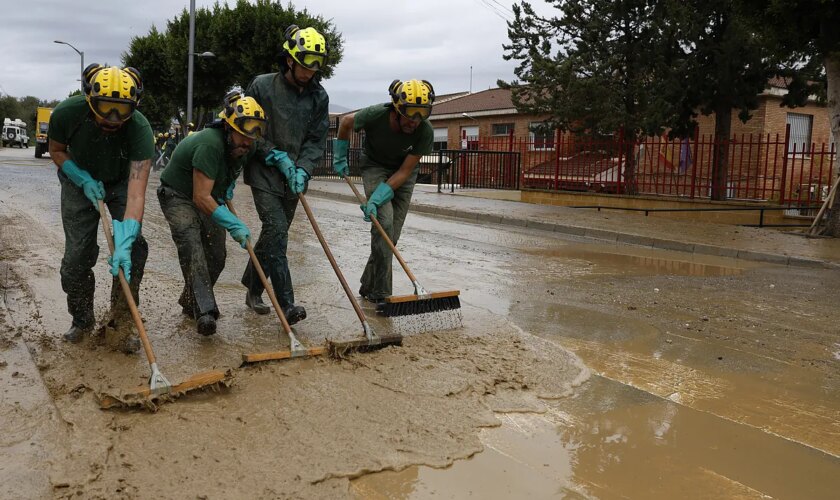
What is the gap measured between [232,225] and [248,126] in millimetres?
622

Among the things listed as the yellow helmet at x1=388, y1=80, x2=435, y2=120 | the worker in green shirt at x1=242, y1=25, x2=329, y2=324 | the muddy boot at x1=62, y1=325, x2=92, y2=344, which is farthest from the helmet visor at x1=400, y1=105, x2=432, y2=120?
the muddy boot at x1=62, y1=325, x2=92, y2=344

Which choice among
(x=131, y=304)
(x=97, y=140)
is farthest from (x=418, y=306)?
(x=97, y=140)

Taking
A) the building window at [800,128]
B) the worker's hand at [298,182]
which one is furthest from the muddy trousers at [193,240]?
the building window at [800,128]

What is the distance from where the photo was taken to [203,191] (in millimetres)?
4449

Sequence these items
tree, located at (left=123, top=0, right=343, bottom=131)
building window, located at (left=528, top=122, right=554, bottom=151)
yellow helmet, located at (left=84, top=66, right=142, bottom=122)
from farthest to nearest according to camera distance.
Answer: tree, located at (left=123, top=0, right=343, bottom=131) < building window, located at (left=528, top=122, right=554, bottom=151) < yellow helmet, located at (left=84, top=66, right=142, bottom=122)

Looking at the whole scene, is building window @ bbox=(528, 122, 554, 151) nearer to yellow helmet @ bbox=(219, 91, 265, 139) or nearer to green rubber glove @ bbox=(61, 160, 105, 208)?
yellow helmet @ bbox=(219, 91, 265, 139)

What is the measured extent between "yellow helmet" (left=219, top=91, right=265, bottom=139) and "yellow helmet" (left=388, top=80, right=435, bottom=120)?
110 cm

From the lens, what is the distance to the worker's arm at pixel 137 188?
13.6 feet

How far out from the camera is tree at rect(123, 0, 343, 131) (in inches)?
1055

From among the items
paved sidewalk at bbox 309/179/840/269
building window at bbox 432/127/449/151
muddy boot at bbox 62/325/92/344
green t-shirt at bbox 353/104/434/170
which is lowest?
muddy boot at bbox 62/325/92/344

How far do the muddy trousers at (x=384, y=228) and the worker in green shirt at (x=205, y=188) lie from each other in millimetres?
1133

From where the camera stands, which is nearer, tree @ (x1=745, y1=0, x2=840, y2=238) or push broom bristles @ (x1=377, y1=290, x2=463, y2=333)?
push broom bristles @ (x1=377, y1=290, x2=463, y2=333)

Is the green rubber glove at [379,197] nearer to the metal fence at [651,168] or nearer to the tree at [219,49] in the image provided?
the metal fence at [651,168]

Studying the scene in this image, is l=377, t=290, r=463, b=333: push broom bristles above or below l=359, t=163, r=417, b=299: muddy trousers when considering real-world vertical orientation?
below
